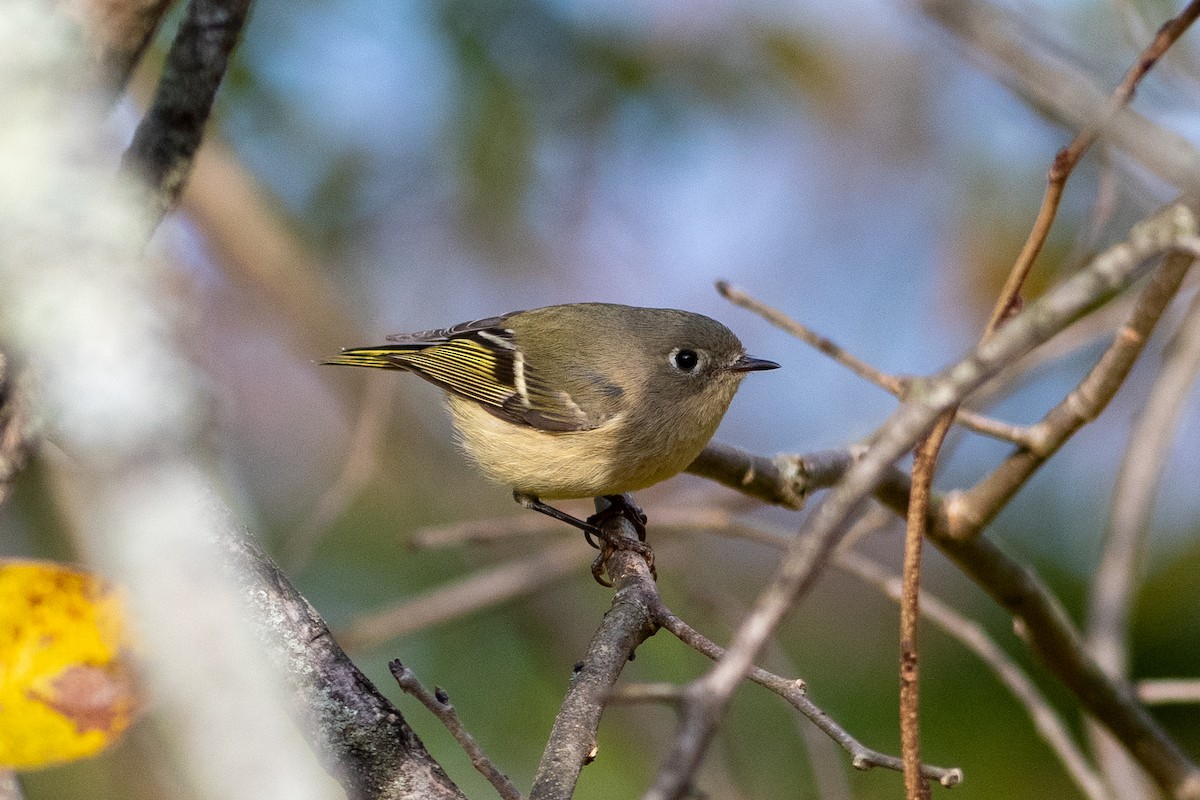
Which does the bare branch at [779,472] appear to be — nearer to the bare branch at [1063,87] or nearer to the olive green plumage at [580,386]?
the olive green plumage at [580,386]

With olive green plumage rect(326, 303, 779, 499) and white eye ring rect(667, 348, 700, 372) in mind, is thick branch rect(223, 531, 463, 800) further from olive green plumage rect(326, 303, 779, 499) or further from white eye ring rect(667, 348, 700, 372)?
white eye ring rect(667, 348, 700, 372)

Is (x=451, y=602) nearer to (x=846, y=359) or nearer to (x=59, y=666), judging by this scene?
(x=846, y=359)

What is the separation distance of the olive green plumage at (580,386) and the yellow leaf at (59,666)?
1.47 m

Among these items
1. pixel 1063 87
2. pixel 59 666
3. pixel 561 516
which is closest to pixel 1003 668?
pixel 561 516

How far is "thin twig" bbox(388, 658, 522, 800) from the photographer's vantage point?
1034 millimetres

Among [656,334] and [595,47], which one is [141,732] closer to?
[656,334]

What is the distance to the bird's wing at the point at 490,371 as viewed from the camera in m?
2.81

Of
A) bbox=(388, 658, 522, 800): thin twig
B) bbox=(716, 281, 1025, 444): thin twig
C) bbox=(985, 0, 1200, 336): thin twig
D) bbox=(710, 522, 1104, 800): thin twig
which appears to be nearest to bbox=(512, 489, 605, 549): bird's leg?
bbox=(710, 522, 1104, 800): thin twig

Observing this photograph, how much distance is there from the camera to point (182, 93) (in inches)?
75.4

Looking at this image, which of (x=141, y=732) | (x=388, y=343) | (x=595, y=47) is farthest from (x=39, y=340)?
(x=595, y=47)

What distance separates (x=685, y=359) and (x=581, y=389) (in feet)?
0.90

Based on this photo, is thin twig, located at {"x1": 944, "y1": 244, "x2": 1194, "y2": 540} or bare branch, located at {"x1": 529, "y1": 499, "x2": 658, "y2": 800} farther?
thin twig, located at {"x1": 944, "y1": 244, "x2": 1194, "y2": 540}

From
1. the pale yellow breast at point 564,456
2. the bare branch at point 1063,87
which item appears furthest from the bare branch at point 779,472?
the bare branch at point 1063,87

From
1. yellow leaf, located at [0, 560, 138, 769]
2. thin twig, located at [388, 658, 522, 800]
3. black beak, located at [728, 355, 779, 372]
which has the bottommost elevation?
yellow leaf, located at [0, 560, 138, 769]
